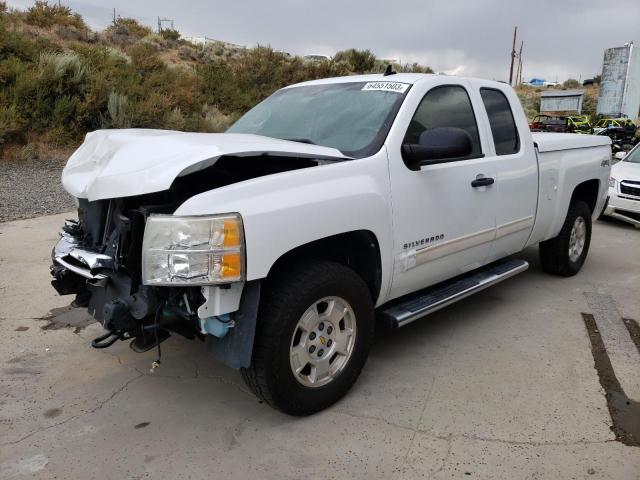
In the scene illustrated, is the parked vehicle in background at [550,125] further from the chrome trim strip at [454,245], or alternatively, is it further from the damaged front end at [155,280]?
the damaged front end at [155,280]

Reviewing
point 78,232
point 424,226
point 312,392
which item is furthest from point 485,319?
point 78,232

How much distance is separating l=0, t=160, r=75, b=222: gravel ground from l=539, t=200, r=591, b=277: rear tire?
22.9ft

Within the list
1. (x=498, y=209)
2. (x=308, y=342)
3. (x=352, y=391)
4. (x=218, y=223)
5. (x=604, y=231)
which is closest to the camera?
(x=218, y=223)

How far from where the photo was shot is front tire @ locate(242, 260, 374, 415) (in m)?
2.88

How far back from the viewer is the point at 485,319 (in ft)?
15.5

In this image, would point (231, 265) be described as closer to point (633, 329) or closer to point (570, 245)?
point (633, 329)

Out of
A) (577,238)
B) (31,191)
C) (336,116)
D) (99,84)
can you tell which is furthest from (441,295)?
(99,84)

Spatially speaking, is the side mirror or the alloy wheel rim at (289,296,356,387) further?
the side mirror

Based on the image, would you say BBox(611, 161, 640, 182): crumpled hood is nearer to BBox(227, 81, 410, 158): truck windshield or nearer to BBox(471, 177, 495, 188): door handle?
BBox(471, 177, 495, 188): door handle

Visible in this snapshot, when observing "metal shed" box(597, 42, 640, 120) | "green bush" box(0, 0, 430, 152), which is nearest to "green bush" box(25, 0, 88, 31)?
"green bush" box(0, 0, 430, 152)

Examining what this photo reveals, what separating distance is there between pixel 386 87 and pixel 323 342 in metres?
1.87

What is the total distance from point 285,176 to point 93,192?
3.33ft

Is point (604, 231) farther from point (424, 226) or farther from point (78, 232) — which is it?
point (78, 232)

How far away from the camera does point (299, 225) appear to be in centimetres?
286
